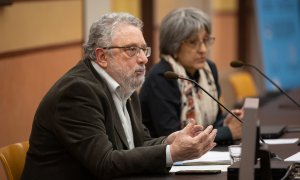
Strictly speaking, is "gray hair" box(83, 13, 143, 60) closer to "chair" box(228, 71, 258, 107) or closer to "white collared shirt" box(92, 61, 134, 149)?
"white collared shirt" box(92, 61, 134, 149)

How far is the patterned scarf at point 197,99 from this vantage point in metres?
4.21

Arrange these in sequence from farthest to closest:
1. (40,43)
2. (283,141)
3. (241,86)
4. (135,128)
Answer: (241,86), (40,43), (283,141), (135,128)

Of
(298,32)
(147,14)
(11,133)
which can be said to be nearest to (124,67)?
(11,133)

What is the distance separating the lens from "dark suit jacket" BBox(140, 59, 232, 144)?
4.03m

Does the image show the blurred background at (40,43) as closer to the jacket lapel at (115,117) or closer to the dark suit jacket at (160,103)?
the dark suit jacket at (160,103)

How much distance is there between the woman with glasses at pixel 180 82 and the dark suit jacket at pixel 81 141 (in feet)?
2.98

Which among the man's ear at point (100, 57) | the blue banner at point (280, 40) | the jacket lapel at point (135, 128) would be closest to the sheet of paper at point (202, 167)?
the jacket lapel at point (135, 128)

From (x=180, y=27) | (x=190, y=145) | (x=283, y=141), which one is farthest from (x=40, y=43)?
(x=190, y=145)

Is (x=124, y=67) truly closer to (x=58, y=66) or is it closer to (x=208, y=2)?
(x=58, y=66)

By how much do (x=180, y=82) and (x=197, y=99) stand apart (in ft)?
0.59

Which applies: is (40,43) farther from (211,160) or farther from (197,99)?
(211,160)

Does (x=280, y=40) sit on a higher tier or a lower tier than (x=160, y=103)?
lower

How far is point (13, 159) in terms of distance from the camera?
3.18 metres

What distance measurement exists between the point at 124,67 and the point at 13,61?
120 centimetres
